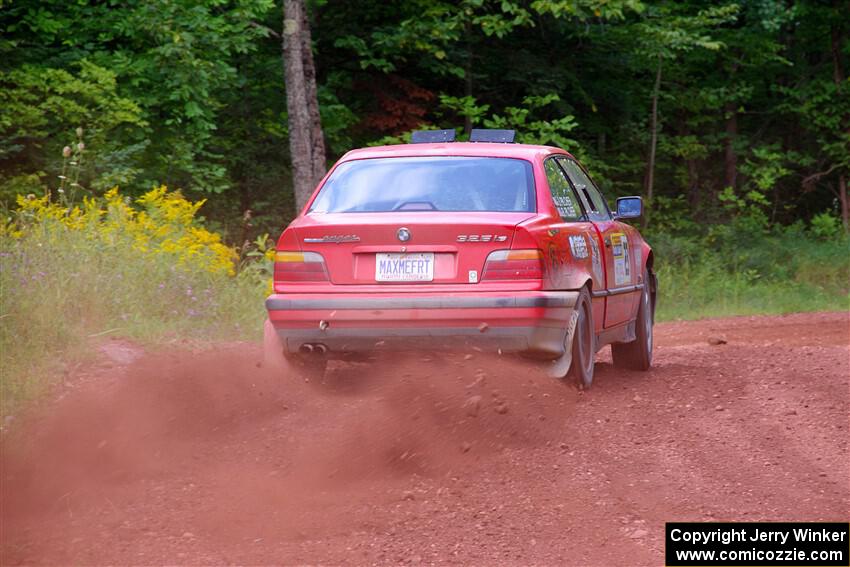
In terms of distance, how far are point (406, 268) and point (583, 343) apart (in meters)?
1.48

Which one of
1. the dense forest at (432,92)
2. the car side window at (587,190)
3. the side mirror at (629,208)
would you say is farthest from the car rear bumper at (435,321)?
the dense forest at (432,92)

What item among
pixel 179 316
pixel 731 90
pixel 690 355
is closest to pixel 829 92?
pixel 731 90

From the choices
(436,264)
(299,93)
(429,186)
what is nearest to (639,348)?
(429,186)

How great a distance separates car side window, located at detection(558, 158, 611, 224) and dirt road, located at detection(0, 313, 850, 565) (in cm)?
135

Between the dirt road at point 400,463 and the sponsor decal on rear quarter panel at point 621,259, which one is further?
the sponsor decal on rear quarter panel at point 621,259

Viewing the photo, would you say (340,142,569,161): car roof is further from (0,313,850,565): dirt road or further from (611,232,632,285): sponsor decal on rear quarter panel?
(0,313,850,565): dirt road

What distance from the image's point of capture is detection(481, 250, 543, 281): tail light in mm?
6980

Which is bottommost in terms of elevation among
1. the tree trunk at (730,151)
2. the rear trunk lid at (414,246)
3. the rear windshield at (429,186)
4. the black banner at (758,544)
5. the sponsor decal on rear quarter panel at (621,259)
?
the tree trunk at (730,151)

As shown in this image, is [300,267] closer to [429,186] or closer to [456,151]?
[429,186]

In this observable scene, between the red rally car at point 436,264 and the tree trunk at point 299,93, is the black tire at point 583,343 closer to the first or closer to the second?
the red rally car at point 436,264

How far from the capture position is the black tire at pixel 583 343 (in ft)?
25.1

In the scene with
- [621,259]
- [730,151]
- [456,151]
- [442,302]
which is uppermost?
[456,151]

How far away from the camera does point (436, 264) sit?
7031mm

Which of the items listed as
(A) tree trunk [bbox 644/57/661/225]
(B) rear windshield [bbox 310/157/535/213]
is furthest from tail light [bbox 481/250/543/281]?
(A) tree trunk [bbox 644/57/661/225]
